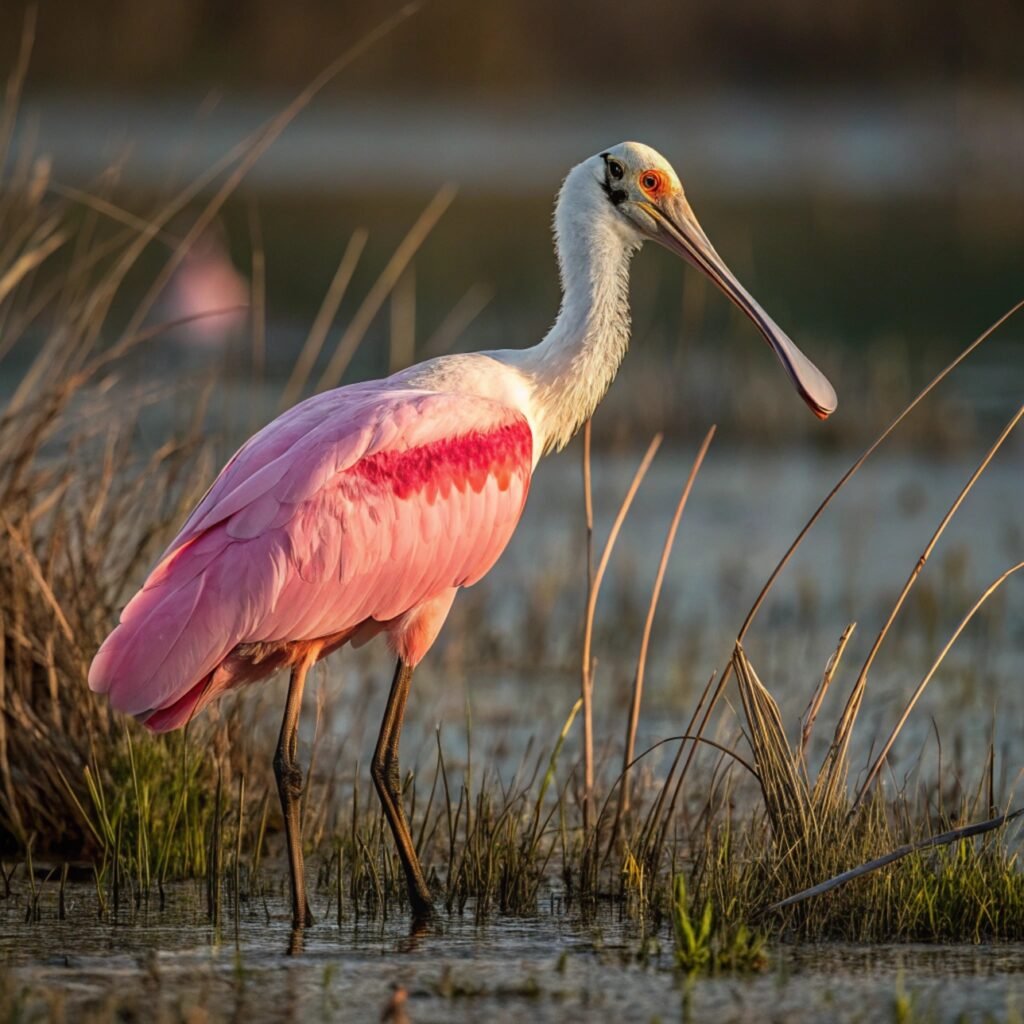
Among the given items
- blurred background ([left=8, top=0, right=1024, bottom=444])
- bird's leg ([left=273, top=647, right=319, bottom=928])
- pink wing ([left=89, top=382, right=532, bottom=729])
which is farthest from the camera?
blurred background ([left=8, top=0, right=1024, bottom=444])

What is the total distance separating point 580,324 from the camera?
6266mm

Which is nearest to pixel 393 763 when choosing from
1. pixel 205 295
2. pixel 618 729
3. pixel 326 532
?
pixel 326 532

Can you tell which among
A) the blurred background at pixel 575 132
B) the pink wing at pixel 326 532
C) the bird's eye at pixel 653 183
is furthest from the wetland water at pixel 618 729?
the blurred background at pixel 575 132

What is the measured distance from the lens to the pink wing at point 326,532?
227 inches

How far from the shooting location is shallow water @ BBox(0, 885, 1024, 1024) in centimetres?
477

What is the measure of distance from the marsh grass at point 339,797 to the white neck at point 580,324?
0.54 feet

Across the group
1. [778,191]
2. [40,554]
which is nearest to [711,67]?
[778,191]

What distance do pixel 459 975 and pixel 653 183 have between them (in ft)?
7.92

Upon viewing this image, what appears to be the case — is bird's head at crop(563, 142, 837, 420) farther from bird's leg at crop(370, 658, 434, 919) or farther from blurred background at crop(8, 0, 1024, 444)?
blurred background at crop(8, 0, 1024, 444)

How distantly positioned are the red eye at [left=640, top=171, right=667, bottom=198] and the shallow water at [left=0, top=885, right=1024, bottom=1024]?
2.05 metres

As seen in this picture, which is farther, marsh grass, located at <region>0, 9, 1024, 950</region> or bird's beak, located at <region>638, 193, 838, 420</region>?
bird's beak, located at <region>638, 193, 838, 420</region>

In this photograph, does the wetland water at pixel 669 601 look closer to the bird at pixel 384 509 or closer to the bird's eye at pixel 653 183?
the bird at pixel 384 509

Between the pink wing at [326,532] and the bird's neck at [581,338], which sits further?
the bird's neck at [581,338]

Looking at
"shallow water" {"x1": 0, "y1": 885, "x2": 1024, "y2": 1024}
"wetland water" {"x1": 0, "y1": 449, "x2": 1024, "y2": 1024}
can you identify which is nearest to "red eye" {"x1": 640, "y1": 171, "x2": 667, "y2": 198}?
Answer: "wetland water" {"x1": 0, "y1": 449, "x2": 1024, "y2": 1024}
